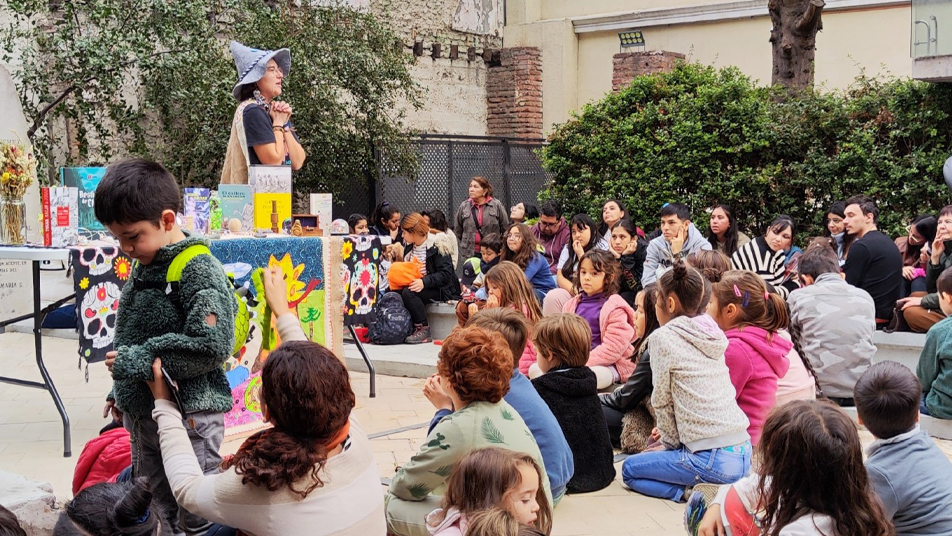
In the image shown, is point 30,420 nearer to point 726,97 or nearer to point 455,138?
point 726,97

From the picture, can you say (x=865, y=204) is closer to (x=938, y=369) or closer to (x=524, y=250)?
(x=938, y=369)

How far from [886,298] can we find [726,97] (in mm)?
3833

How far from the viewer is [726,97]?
10.8 metres

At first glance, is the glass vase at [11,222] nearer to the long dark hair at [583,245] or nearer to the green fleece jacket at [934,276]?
the long dark hair at [583,245]

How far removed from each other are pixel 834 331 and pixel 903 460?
3.24 metres

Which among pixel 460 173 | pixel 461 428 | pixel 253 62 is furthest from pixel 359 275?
pixel 460 173

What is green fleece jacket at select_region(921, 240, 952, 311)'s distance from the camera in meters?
7.11

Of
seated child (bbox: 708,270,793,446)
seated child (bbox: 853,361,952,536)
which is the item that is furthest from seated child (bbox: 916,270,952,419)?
seated child (bbox: 853,361,952,536)

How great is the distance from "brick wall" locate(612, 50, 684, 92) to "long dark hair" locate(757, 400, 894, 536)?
13721 millimetres

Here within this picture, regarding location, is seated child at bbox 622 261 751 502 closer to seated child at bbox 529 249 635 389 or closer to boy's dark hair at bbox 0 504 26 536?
seated child at bbox 529 249 635 389

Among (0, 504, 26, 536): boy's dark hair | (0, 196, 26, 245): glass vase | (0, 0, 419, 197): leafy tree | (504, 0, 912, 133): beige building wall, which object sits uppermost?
(504, 0, 912, 133): beige building wall

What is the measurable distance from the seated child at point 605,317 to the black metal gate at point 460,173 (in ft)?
25.5

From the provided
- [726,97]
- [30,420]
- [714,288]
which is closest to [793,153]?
[726,97]

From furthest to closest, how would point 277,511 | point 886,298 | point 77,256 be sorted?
point 886,298 → point 77,256 → point 277,511
